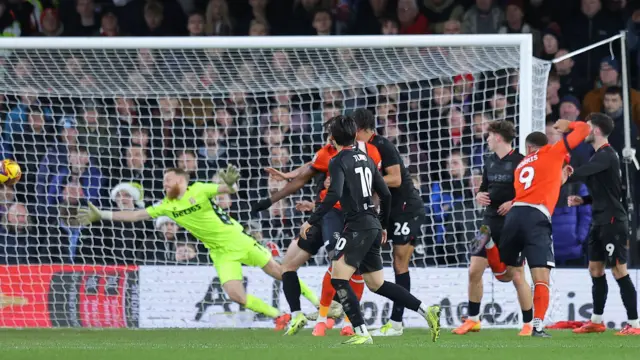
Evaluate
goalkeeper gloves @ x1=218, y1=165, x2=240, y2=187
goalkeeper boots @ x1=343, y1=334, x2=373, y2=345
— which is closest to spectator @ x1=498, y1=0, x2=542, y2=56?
goalkeeper gloves @ x1=218, y1=165, x2=240, y2=187

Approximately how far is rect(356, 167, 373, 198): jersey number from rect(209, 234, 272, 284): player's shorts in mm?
3291

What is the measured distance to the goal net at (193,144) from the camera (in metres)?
13.0

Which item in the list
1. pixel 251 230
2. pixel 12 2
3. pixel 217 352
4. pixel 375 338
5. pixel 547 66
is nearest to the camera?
pixel 217 352

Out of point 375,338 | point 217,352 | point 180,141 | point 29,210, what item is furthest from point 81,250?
point 217,352

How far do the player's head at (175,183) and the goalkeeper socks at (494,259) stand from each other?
3354 millimetres

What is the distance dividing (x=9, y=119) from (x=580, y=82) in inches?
283

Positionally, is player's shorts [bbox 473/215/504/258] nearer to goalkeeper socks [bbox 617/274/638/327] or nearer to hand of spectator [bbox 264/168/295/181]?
goalkeeper socks [bbox 617/274/638/327]

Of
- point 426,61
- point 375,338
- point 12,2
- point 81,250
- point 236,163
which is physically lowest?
point 375,338

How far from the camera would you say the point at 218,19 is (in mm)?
15617

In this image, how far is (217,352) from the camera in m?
8.05

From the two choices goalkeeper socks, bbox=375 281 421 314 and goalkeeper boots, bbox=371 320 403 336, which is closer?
goalkeeper socks, bbox=375 281 421 314

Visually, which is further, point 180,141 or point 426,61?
point 180,141

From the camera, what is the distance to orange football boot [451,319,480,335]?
11071 mm

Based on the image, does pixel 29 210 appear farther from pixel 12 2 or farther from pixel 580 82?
pixel 580 82
